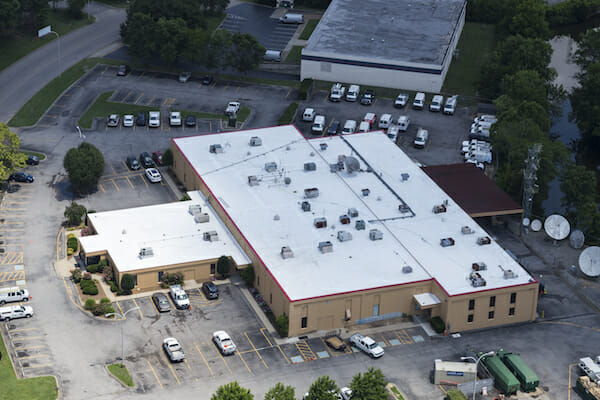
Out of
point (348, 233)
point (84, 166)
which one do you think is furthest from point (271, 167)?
point (84, 166)

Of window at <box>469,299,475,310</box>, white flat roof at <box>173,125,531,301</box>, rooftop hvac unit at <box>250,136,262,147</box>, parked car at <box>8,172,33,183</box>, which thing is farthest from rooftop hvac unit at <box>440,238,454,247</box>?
parked car at <box>8,172,33,183</box>

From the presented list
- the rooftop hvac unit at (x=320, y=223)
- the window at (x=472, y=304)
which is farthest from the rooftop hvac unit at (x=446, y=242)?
the rooftop hvac unit at (x=320, y=223)

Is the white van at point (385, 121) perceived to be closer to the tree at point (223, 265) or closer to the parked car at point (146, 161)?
the parked car at point (146, 161)

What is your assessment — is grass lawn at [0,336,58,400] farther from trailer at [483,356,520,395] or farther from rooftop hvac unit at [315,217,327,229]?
trailer at [483,356,520,395]

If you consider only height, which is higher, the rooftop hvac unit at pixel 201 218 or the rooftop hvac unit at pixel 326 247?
the rooftop hvac unit at pixel 326 247

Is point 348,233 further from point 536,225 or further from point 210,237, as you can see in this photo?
point 536,225
